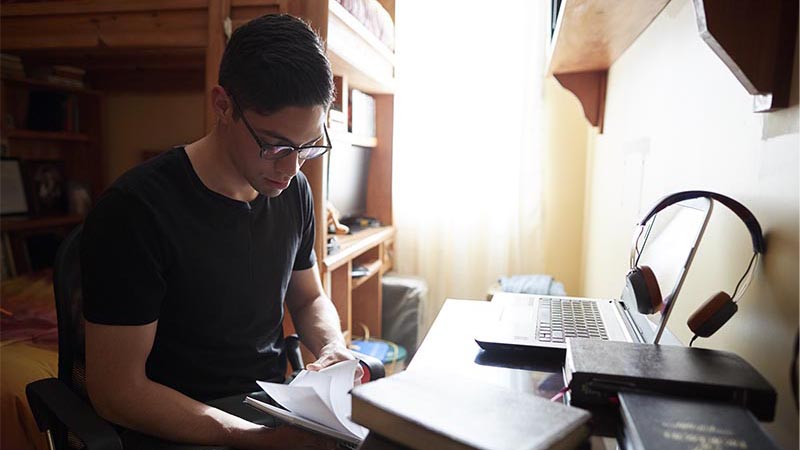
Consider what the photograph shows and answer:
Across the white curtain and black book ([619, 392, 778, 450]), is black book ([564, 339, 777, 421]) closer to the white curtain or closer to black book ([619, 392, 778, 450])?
black book ([619, 392, 778, 450])

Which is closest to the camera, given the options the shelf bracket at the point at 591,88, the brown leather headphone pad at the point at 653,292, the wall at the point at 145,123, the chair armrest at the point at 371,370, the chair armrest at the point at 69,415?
the brown leather headphone pad at the point at 653,292

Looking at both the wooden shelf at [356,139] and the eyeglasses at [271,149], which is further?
the wooden shelf at [356,139]

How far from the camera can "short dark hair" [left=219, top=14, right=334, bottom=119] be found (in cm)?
97

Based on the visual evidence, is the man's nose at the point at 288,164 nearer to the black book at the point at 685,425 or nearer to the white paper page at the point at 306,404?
the white paper page at the point at 306,404

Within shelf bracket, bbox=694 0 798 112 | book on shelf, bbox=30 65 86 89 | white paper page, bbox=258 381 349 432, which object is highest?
book on shelf, bbox=30 65 86 89

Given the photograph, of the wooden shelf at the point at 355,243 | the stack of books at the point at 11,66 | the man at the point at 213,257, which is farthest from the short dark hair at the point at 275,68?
the stack of books at the point at 11,66

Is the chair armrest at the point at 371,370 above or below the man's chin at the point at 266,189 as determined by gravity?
below

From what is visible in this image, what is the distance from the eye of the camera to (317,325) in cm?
133

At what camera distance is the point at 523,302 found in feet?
3.63

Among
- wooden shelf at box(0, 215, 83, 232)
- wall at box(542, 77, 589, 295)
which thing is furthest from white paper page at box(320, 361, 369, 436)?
wooden shelf at box(0, 215, 83, 232)

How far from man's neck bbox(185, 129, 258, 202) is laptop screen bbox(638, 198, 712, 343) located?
31.9 inches

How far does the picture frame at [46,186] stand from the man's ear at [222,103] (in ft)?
7.26

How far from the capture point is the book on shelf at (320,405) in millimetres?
741

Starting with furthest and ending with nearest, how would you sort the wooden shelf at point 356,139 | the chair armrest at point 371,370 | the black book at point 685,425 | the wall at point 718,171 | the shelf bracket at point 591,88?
1. the wooden shelf at point 356,139
2. the shelf bracket at point 591,88
3. the chair armrest at point 371,370
4. the wall at point 718,171
5. the black book at point 685,425
